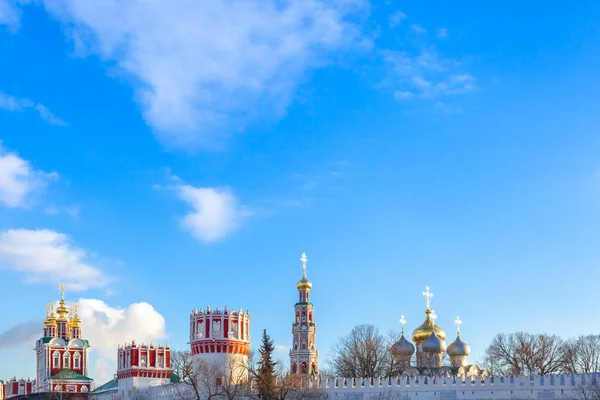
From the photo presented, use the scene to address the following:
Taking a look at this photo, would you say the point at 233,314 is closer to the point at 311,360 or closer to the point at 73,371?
the point at 311,360

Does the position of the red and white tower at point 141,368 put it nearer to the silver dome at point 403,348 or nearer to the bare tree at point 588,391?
the silver dome at point 403,348

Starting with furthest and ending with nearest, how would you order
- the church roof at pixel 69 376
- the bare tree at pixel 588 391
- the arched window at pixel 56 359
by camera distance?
the arched window at pixel 56 359
the church roof at pixel 69 376
the bare tree at pixel 588 391

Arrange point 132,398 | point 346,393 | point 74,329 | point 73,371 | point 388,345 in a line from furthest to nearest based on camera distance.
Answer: point 74,329, point 73,371, point 388,345, point 132,398, point 346,393

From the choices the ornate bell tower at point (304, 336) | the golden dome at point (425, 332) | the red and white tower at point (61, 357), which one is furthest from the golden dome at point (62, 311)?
the golden dome at point (425, 332)

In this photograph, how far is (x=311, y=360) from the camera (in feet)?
214

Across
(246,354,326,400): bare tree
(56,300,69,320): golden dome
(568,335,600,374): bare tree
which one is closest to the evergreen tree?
(246,354,326,400): bare tree

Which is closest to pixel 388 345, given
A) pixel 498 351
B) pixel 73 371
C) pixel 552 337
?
pixel 498 351

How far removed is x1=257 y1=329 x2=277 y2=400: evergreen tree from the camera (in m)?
43.2

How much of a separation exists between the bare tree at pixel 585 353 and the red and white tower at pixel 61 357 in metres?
38.2

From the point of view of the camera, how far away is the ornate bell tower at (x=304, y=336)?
213ft

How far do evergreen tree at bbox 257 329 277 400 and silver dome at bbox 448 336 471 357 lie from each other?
17680 millimetres

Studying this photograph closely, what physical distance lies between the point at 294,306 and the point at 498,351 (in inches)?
625

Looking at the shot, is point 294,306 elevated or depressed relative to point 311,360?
elevated

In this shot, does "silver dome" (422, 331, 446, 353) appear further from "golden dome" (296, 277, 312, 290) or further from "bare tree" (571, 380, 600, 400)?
"bare tree" (571, 380, 600, 400)
